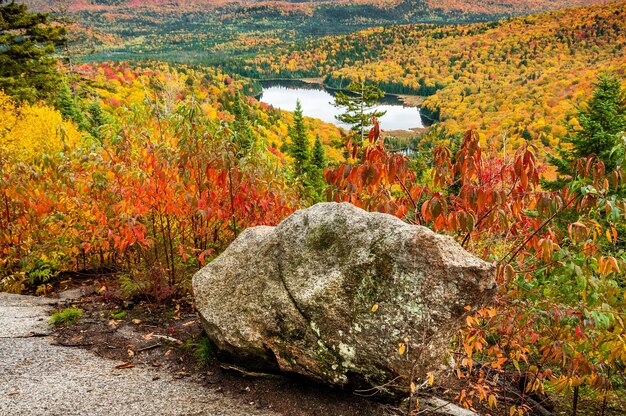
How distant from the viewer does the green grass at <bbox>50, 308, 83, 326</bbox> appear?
23.1 ft

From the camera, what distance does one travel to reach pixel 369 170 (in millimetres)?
4797

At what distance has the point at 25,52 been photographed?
29172 millimetres

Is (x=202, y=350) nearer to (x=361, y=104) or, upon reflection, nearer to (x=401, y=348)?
(x=401, y=348)

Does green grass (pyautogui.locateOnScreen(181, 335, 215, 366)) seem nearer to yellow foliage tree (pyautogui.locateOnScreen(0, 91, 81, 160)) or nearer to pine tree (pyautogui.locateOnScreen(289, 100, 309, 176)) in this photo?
yellow foliage tree (pyautogui.locateOnScreen(0, 91, 81, 160))

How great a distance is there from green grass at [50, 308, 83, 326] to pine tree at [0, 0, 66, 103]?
26169 millimetres

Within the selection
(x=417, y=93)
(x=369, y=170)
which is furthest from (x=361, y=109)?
(x=417, y=93)

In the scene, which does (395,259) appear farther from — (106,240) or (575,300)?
(106,240)

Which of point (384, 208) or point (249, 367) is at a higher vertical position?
point (384, 208)

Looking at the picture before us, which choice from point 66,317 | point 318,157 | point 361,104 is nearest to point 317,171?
point 318,157

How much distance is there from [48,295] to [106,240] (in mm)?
2324

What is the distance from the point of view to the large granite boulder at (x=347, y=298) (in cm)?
447

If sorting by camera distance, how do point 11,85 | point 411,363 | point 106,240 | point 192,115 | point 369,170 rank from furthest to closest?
point 11,85 → point 106,240 → point 192,115 → point 369,170 → point 411,363

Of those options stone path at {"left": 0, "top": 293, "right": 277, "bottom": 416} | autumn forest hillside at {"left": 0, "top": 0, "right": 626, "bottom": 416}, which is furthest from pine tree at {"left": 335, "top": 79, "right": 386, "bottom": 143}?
stone path at {"left": 0, "top": 293, "right": 277, "bottom": 416}

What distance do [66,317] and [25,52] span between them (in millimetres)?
29337
